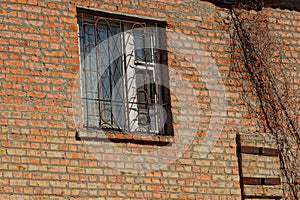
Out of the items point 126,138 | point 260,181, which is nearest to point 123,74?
point 126,138

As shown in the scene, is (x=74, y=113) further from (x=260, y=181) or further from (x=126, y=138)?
(x=260, y=181)

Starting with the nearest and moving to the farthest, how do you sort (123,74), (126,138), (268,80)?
(126,138), (123,74), (268,80)

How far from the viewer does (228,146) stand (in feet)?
34.4

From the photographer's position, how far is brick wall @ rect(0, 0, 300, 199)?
9312mm

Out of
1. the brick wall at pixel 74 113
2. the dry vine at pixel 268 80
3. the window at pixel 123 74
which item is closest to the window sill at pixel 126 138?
the brick wall at pixel 74 113

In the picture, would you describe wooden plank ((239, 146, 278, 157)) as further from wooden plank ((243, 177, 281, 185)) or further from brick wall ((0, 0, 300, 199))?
wooden plank ((243, 177, 281, 185))

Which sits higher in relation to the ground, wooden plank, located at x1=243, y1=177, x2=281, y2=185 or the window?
the window

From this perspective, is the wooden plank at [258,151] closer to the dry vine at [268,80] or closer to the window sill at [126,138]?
the dry vine at [268,80]

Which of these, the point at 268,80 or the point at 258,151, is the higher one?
the point at 268,80

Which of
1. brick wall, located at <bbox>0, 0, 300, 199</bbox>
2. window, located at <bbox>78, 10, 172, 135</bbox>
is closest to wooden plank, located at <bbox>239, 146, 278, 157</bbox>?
brick wall, located at <bbox>0, 0, 300, 199</bbox>

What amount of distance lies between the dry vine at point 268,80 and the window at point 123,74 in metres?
1.03

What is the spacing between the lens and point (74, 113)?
9.67m

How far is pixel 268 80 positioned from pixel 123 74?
186cm

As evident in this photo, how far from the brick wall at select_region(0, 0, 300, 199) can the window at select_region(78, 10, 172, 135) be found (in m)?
0.15
